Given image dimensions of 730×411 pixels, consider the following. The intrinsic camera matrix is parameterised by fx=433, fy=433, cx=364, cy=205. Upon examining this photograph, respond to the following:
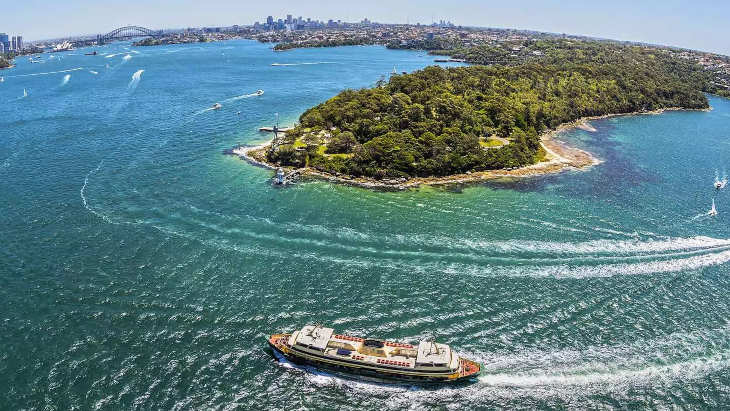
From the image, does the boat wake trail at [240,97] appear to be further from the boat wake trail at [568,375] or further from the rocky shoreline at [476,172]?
the boat wake trail at [568,375]

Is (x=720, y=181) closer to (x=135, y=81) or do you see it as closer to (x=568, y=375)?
(x=568, y=375)

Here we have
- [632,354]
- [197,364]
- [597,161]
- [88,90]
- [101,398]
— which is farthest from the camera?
[88,90]

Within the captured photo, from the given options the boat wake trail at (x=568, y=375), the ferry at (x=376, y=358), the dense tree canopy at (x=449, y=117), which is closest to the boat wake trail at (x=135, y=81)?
the dense tree canopy at (x=449, y=117)

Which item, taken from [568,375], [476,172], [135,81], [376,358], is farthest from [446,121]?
[135,81]

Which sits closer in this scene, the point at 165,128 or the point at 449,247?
the point at 449,247

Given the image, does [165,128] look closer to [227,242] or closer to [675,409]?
[227,242]

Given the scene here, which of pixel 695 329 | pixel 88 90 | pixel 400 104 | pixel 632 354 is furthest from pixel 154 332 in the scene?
pixel 88 90

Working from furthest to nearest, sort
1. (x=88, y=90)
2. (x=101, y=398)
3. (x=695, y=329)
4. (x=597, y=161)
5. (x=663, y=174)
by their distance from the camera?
1. (x=88, y=90)
2. (x=597, y=161)
3. (x=663, y=174)
4. (x=695, y=329)
5. (x=101, y=398)
